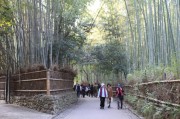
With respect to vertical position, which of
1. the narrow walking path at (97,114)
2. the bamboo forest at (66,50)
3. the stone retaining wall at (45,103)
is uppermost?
the bamboo forest at (66,50)

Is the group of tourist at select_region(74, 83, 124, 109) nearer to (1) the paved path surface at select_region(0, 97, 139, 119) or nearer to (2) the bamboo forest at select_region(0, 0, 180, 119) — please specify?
(2) the bamboo forest at select_region(0, 0, 180, 119)

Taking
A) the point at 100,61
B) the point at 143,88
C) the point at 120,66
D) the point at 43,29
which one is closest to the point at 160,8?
the point at 143,88

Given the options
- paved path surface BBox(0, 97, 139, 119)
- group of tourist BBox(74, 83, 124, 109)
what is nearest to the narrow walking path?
paved path surface BBox(0, 97, 139, 119)

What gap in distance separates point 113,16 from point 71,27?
8585 millimetres

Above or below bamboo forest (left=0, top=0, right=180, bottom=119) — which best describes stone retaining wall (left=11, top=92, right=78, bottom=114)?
below

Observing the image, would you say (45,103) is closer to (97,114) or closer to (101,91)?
(97,114)

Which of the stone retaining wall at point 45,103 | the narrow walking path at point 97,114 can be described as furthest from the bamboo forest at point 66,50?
the narrow walking path at point 97,114

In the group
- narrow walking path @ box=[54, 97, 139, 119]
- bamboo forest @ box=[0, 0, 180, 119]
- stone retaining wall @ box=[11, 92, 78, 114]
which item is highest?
bamboo forest @ box=[0, 0, 180, 119]

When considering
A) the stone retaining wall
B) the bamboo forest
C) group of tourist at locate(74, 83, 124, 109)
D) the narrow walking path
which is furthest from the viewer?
group of tourist at locate(74, 83, 124, 109)

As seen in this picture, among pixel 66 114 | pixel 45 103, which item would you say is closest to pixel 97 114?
pixel 66 114

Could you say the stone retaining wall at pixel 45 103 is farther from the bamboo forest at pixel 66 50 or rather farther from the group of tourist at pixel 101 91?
the group of tourist at pixel 101 91

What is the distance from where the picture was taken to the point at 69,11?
20406 mm

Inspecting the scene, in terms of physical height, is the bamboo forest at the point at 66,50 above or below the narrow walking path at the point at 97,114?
above

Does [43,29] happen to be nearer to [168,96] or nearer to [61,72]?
[61,72]
